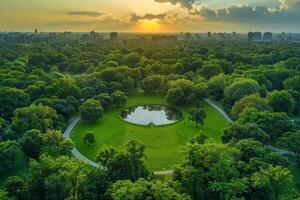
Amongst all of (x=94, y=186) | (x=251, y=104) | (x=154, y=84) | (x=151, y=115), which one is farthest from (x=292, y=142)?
(x=154, y=84)

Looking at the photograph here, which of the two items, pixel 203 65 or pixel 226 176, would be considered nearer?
pixel 226 176

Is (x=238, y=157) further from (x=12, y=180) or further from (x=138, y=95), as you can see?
(x=138, y=95)

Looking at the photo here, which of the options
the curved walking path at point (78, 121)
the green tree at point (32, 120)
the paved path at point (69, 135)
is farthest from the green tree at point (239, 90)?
the green tree at point (32, 120)

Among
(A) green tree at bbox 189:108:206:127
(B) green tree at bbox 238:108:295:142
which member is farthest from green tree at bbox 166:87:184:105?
(B) green tree at bbox 238:108:295:142

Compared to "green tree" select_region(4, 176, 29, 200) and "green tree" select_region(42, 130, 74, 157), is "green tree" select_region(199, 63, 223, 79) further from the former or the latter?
"green tree" select_region(4, 176, 29, 200)

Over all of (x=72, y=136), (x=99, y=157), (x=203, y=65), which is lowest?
(x=72, y=136)

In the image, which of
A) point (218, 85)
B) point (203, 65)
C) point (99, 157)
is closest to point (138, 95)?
point (218, 85)

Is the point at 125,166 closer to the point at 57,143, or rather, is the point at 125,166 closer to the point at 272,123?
the point at 57,143
